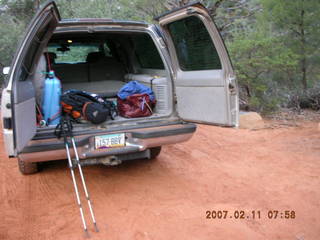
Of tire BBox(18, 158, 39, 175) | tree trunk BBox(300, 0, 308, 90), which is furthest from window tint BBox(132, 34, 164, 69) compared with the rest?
tree trunk BBox(300, 0, 308, 90)

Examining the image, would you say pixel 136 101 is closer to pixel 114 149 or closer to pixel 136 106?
pixel 136 106

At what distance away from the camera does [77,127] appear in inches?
164

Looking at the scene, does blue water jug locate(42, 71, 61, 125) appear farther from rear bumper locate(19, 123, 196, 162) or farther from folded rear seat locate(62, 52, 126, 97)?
folded rear seat locate(62, 52, 126, 97)

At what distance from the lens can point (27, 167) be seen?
4.79 m

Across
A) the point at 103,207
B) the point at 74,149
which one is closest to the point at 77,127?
the point at 74,149

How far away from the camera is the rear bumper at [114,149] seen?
3.61 metres

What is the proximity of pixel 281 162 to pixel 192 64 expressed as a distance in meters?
2.33

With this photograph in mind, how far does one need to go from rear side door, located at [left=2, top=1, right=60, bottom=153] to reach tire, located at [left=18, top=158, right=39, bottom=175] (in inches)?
52.9

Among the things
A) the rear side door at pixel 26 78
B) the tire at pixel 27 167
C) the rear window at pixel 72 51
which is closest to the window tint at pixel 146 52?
the rear window at pixel 72 51

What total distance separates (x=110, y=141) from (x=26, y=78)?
1206 mm

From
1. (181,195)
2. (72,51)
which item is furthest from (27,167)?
(72,51)

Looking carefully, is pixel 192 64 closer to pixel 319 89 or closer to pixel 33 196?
pixel 33 196

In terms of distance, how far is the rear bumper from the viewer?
3.61m
